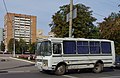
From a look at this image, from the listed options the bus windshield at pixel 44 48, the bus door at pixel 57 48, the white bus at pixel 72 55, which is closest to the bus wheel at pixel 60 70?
the white bus at pixel 72 55

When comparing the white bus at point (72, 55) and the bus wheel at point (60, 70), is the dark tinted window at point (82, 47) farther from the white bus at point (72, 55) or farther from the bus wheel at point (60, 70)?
the bus wheel at point (60, 70)

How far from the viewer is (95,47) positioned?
2353 cm

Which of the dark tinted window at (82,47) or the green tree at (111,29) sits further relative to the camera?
the green tree at (111,29)

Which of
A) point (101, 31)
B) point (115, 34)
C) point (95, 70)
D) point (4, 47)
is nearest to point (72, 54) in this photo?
point (95, 70)

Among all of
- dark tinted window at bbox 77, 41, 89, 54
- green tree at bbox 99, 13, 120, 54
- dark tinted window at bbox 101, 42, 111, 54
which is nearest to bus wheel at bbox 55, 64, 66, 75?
dark tinted window at bbox 77, 41, 89, 54

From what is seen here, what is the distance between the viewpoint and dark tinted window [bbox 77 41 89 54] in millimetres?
22275

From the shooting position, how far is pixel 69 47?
71.2 feet

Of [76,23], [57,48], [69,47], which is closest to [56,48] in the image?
[57,48]

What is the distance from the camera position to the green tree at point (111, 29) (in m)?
39.8

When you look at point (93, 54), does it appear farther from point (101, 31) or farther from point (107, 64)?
point (101, 31)

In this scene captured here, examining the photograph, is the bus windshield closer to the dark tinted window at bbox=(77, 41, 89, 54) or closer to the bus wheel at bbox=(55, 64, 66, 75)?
the bus wheel at bbox=(55, 64, 66, 75)

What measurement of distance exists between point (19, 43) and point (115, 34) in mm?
77879

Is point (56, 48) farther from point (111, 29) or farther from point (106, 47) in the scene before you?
point (111, 29)

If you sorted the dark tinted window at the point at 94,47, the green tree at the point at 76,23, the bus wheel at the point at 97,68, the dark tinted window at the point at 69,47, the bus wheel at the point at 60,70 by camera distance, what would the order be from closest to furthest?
the bus wheel at the point at 60,70, the dark tinted window at the point at 69,47, the dark tinted window at the point at 94,47, the bus wheel at the point at 97,68, the green tree at the point at 76,23
